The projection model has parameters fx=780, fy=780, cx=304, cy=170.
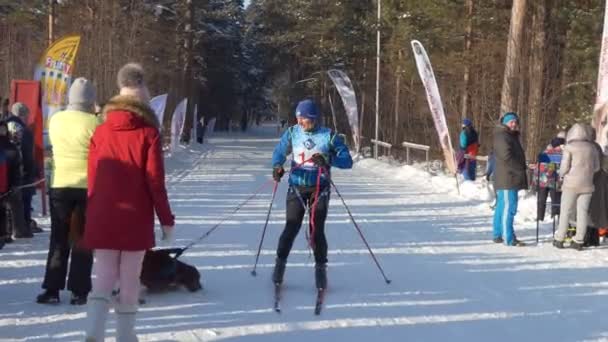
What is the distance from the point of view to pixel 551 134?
21781mm

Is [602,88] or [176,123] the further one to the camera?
[176,123]

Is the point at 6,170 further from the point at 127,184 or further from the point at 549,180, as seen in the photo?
the point at 549,180

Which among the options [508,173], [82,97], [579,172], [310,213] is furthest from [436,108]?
[82,97]

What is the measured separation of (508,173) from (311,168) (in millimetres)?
4302

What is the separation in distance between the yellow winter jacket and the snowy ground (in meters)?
1.10

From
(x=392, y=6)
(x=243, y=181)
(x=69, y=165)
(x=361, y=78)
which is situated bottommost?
(x=243, y=181)

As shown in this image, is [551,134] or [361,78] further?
[361,78]

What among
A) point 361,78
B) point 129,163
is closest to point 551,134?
point 129,163

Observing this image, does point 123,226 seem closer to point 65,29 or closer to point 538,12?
point 538,12

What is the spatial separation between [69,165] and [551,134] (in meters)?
17.7

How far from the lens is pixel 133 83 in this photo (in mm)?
5461

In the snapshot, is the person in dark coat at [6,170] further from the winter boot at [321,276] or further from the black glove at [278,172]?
the winter boot at [321,276]

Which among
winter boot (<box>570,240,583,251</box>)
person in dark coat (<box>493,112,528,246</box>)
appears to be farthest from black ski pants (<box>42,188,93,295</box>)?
winter boot (<box>570,240,583,251</box>)

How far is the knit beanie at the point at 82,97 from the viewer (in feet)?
21.1
